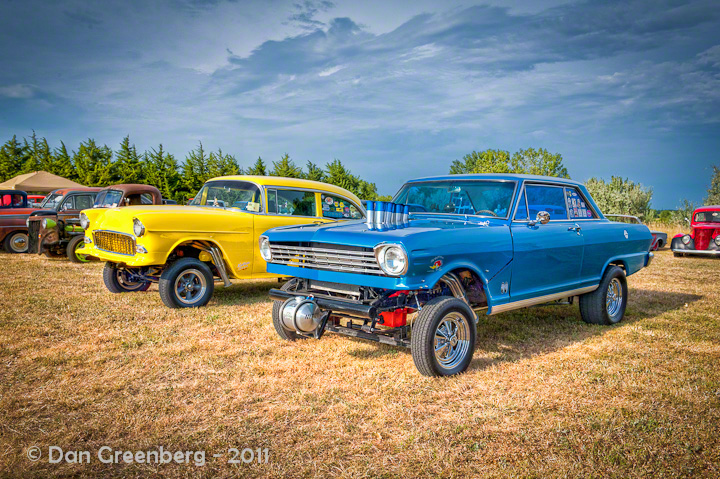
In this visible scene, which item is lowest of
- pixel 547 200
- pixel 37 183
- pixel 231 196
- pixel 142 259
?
pixel 142 259

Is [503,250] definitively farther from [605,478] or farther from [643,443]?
[605,478]

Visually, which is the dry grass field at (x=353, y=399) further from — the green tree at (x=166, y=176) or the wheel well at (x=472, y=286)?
the green tree at (x=166, y=176)

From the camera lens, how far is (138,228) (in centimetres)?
695

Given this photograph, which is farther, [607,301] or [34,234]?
[34,234]

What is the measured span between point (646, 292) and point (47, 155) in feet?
103

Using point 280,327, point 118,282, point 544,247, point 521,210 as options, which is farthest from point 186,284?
point 544,247

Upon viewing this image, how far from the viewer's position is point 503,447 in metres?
3.26

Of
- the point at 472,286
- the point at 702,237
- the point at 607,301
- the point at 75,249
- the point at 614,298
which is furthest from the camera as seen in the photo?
the point at 702,237

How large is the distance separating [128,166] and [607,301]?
2358 cm

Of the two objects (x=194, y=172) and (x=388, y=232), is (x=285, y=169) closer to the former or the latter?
(x=194, y=172)

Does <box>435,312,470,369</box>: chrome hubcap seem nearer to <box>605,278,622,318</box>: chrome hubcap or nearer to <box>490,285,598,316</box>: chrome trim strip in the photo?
<box>490,285,598,316</box>: chrome trim strip

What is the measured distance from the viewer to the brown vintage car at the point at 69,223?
11281mm

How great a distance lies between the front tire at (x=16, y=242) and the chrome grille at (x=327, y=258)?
1245 cm

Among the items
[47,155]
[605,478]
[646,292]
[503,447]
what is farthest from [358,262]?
[47,155]
